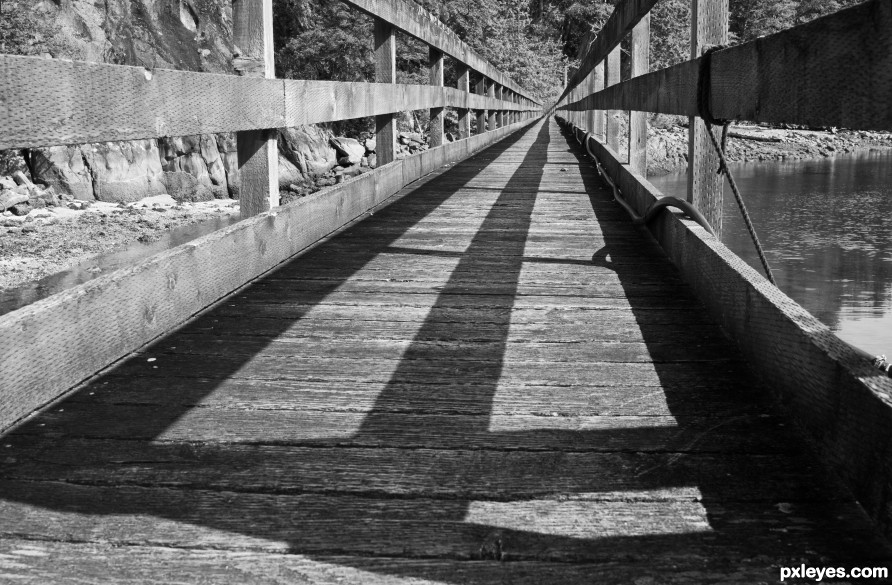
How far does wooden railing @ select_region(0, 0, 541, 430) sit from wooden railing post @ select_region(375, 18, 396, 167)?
2.95 ft

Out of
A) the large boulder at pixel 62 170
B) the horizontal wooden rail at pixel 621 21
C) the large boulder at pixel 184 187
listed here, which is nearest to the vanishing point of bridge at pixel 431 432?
the horizontal wooden rail at pixel 621 21

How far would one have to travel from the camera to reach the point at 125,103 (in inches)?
82.8

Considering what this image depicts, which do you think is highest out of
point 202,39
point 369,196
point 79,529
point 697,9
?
point 202,39

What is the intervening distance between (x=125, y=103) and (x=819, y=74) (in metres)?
1.47

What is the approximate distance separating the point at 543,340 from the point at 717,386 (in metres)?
0.53

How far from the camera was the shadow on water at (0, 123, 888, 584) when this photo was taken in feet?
4.44

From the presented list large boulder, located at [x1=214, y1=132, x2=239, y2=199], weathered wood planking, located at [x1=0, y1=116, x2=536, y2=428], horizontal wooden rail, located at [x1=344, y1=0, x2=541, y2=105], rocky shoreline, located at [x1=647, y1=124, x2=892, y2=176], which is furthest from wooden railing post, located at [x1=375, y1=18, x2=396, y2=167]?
rocky shoreline, located at [x1=647, y1=124, x2=892, y2=176]

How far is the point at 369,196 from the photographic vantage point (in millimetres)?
5086

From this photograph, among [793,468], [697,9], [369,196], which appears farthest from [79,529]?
[369,196]

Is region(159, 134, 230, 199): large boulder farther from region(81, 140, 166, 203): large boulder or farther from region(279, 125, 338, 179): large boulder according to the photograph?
region(279, 125, 338, 179): large boulder

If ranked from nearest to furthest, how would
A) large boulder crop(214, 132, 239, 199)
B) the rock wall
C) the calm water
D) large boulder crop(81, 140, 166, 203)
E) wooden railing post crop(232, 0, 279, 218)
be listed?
wooden railing post crop(232, 0, 279, 218) < the calm water < the rock wall < large boulder crop(81, 140, 166, 203) < large boulder crop(214, 132, 239, 199)

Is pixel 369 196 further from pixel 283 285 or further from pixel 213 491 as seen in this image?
pixel 213 491

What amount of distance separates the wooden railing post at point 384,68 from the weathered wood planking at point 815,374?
324 centimetres

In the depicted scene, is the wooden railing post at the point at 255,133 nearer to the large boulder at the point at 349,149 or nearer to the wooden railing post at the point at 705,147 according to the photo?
the wooden railing post at the point at 705,147
